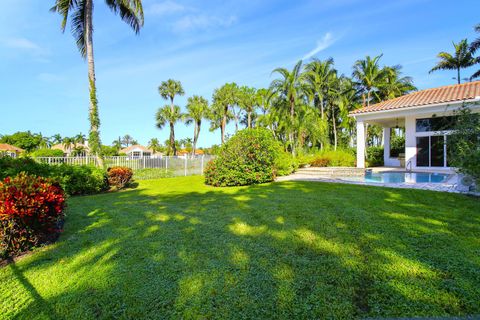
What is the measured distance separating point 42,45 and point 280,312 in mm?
15875

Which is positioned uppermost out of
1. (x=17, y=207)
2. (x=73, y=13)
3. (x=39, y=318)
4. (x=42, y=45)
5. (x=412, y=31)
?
(x=73, y=13)

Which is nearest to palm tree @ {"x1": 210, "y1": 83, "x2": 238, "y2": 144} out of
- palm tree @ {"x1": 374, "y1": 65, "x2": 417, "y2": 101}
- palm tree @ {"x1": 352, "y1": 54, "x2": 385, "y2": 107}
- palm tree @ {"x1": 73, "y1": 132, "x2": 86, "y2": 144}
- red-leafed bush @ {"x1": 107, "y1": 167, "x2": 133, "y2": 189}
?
palm tree @ {"x1": 352, "y1": 54, "x2": 385, "y2": 107}

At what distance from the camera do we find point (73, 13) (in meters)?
14.3

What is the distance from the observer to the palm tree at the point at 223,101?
40.2 metres

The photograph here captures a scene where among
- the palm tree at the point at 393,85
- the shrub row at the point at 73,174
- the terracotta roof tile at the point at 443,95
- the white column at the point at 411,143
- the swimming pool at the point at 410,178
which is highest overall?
the palm tree at the point at 393,85

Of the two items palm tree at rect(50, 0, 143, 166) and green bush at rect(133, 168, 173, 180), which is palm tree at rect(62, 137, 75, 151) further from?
green bush at rect(133, 168, 173, 180)

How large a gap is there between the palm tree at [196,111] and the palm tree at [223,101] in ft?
4.71

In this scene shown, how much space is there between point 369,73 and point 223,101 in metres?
20.8

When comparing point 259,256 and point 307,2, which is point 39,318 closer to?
point 259,256

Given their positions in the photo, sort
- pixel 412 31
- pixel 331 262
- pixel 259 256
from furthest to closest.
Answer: pixel 412 31 < pixel 259 256 < pixel 331 262

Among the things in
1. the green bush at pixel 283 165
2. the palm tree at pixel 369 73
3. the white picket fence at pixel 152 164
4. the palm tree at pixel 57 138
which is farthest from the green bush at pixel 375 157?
the palm tree at pixel 57 138

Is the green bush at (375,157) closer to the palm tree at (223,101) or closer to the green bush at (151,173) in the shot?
the green bush at (151,173)

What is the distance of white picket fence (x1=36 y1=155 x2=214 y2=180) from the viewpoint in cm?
1470

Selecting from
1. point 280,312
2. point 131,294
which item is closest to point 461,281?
point 280,312
